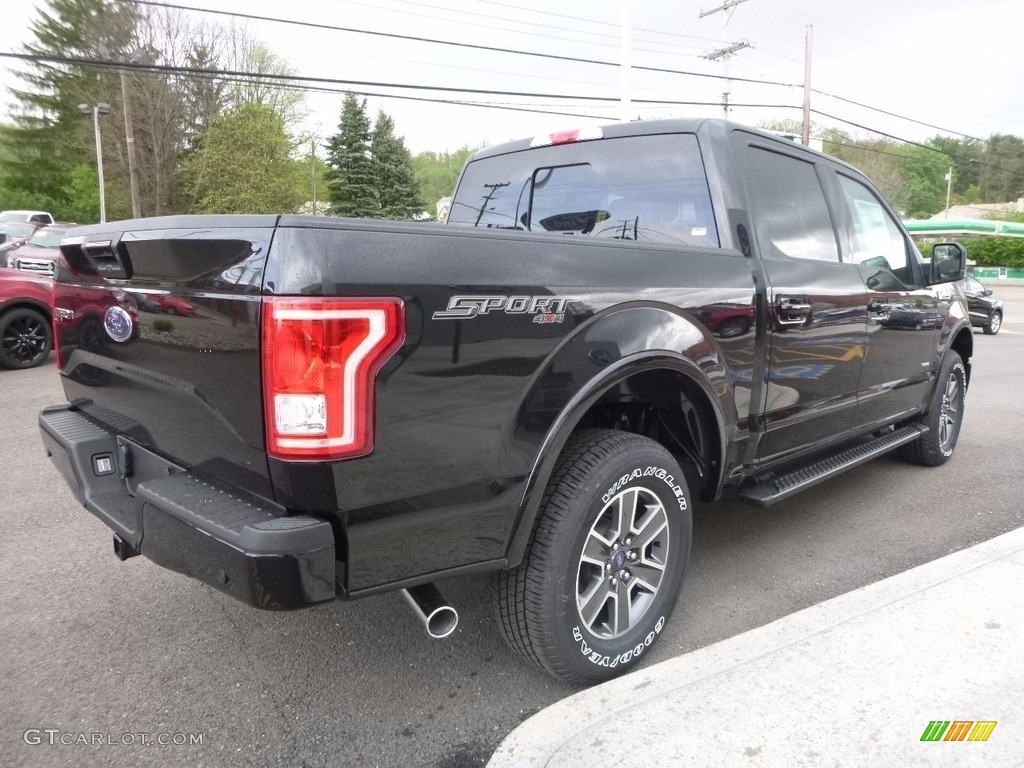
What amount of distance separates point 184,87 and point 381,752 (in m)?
42.6

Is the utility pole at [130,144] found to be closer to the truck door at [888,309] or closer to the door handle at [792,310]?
the truck door at [888,309]

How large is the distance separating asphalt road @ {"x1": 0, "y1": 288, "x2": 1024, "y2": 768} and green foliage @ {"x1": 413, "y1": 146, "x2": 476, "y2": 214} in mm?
42379

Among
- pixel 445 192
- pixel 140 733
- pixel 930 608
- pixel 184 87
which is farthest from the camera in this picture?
pixel 445 192

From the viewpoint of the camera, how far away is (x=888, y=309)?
13.4 ft

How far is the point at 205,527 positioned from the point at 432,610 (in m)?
0.67

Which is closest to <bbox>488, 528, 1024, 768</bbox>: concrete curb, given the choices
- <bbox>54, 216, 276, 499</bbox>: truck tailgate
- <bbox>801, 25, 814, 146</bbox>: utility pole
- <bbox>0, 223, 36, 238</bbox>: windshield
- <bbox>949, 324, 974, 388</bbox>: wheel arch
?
<bbox>54, 216, 276, 499</bbox>: truck tailgate

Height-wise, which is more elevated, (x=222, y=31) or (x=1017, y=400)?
(x=222, y=31)

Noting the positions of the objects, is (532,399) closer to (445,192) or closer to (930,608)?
(930,608)

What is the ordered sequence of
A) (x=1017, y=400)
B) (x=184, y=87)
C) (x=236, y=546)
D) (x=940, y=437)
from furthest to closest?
(x=184, y=87)
(x=1017, y=400)
(x=940, y=437)
(x=236, y=546)

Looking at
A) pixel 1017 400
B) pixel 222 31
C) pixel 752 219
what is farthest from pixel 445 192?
pixel 752 219

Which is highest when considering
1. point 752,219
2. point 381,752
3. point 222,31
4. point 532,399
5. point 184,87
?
point 222,31

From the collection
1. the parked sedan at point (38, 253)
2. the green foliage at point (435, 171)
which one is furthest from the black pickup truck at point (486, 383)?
the green foliage at point (435, 171)

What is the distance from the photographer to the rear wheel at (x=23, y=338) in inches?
351

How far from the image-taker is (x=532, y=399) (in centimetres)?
217
